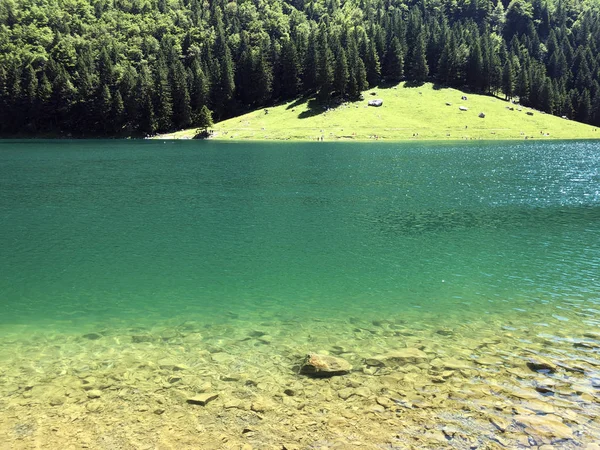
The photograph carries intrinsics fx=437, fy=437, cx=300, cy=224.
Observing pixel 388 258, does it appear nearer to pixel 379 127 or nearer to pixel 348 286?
pixel 348 286

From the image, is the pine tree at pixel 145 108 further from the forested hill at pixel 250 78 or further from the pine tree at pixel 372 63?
the pine tree at pixel 372 63

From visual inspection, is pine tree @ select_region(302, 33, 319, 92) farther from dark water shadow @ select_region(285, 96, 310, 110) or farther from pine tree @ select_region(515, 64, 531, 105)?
pine tree @ select_region(515, 64, 531, 105)

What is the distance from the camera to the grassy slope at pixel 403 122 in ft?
426

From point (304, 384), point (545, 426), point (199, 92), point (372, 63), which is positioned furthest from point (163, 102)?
point (545, 426)

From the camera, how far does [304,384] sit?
11906 millimetres

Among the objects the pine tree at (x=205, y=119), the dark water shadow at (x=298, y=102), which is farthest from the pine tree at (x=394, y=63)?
the pine tree at (x=205, y=119)

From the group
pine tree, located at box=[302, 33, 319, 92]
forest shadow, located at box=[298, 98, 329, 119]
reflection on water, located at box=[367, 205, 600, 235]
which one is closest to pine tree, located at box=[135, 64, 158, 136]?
forest shadow, located at box=[298, 98, 329, 119]

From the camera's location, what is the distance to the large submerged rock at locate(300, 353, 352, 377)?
12422 mm

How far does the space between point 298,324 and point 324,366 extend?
3.76 m

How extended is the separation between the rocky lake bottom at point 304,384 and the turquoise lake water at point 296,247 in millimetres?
1426

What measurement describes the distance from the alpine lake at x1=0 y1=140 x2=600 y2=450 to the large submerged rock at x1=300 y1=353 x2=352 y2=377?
0.18 m

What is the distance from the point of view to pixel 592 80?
172 m

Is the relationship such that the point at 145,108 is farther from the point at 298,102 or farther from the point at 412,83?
the point at 412,83

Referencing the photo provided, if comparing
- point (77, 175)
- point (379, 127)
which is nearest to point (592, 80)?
point (379, 127)
